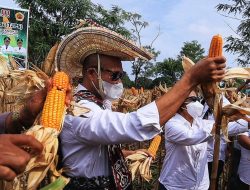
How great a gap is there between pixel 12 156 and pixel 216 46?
4.46 feet

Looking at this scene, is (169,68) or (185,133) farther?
(169,68)

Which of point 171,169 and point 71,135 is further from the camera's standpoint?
point 171,169

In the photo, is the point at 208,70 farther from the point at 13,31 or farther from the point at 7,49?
the point at 13,31

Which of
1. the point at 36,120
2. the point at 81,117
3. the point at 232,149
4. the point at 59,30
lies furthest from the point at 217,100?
the point at 59,30

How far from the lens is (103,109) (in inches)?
107

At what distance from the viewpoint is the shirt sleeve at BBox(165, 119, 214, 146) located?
396 cm

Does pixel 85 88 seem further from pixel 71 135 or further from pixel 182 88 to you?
pixel 182 88

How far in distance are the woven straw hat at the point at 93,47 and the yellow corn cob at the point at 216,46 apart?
0.45 meters

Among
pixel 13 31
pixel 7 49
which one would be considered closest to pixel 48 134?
pixel 7 49

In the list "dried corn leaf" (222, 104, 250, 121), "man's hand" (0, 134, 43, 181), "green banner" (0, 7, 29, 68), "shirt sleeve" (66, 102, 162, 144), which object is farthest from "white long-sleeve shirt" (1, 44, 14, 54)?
"man's hand" (0, 134, 43, 181)

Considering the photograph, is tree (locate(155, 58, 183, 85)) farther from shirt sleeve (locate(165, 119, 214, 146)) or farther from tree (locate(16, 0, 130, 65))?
shirt sleeve (locate(165, 119, 214, 146))

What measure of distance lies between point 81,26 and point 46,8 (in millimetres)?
22967

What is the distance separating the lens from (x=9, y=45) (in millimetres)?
6406

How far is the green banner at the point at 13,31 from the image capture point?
20.9 ft
